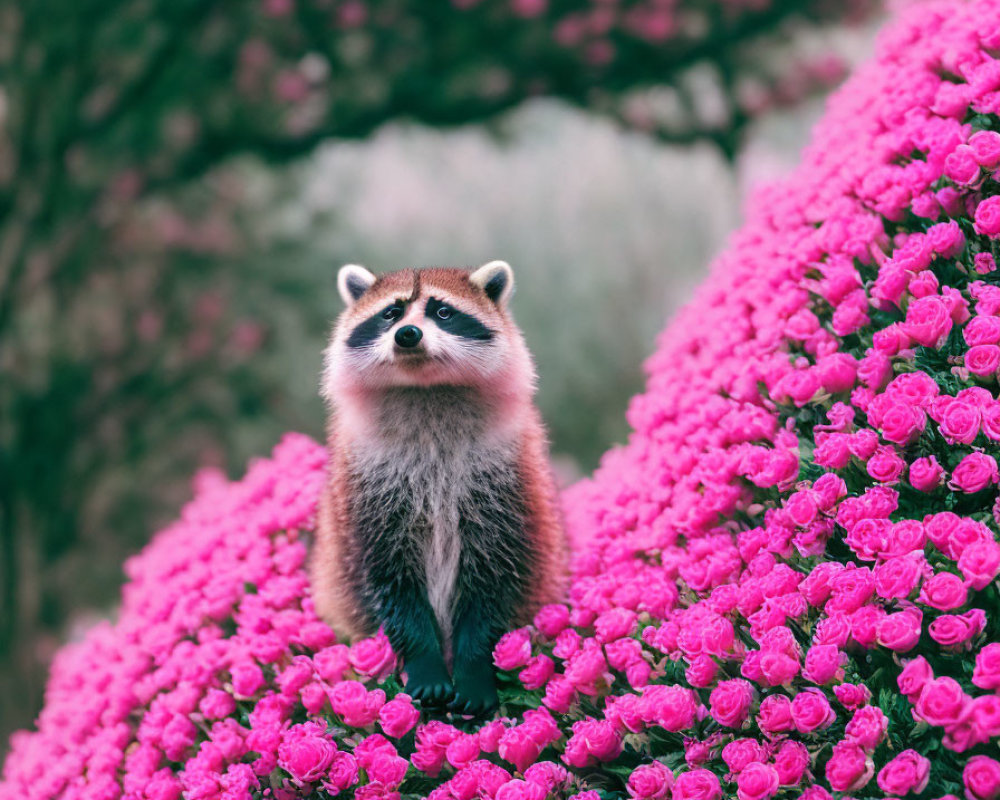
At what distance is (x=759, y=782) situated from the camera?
76.3 inches

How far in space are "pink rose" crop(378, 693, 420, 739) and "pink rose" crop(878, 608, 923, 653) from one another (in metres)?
1.24

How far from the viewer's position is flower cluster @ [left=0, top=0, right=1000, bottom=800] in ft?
6.56

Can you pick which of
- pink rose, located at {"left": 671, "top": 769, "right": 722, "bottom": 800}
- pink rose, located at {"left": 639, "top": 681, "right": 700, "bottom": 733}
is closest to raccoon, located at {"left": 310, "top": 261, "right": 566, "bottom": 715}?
pink rose, located at {"left": 639, "top": 681, "right": 700, "bottom": 733}

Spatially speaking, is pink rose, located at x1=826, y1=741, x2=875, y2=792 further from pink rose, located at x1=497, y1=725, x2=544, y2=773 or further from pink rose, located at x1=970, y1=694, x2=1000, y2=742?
pink rose, located at x1=497, y1=725, x2=544, y2=773

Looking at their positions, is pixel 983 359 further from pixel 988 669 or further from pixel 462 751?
pixel 462 751

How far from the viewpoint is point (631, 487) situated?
3.30 metres

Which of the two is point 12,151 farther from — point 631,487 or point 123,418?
point 631,487

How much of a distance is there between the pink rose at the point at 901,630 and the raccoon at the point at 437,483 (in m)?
1.14

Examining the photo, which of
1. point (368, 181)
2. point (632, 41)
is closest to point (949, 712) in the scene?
point (632, 41)

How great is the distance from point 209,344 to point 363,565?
555 centimetres

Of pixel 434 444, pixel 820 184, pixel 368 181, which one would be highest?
pixel 368 181

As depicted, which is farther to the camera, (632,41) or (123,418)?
(123,418)

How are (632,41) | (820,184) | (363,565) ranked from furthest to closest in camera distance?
(632,41) → (820,184) → (363,565)

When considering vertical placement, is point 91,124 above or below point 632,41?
below
